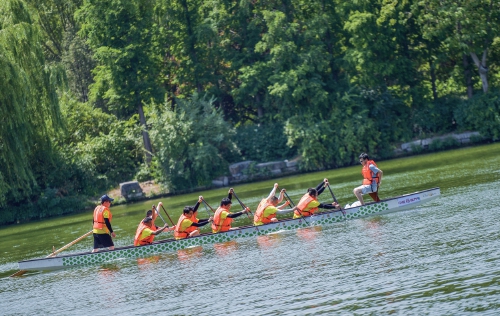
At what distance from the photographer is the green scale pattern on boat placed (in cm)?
2825

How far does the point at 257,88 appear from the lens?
59.6 m

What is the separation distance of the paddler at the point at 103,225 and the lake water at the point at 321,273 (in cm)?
122

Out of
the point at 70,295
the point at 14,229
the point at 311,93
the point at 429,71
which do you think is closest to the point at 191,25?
the point at 311,93

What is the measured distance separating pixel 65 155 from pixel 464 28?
28170 millimetres

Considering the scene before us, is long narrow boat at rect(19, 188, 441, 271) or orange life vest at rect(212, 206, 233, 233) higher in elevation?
orange life vest at rect(212, 206, 233, 233)

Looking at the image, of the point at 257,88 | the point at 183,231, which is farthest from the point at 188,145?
the point at 183,231

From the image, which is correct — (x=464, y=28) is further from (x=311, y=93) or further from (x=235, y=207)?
(x=235, y=207)

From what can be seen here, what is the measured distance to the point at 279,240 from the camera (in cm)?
2720

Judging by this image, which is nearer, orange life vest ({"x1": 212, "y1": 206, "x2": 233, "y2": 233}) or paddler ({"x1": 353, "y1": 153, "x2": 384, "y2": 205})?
orange life vest ({"x1": 212, "y1": 206, "x2": 233, "y2": 233})

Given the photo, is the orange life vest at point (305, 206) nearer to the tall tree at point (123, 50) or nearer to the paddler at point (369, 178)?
the paddler at point (369, 178)

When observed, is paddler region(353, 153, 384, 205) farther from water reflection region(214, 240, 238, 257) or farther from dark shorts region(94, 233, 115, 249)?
dark shorts region(94, 233, 115, 249)

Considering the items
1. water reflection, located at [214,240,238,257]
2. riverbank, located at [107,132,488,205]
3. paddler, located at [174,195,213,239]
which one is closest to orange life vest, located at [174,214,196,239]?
paddler, located at [174,195,213,239]

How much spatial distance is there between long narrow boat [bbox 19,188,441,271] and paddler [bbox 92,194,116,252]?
461 mm

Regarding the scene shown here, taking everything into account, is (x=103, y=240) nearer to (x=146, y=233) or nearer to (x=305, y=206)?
(x=146, y=233)
